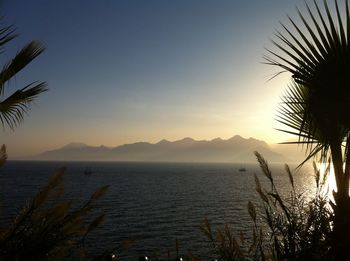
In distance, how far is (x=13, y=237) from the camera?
2990 mm

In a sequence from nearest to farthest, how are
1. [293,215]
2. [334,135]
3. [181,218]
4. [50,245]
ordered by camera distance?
[50,245], [334,135], [293,215], [181,218]

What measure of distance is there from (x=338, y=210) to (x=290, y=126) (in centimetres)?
152

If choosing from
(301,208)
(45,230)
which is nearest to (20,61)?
(45,230)

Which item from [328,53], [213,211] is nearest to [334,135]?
[328,53]

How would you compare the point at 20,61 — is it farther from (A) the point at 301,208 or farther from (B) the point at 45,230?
→ (A) the point at 301,208

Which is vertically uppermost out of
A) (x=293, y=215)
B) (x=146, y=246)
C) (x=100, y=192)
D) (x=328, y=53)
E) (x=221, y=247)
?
(x=328, y=53)

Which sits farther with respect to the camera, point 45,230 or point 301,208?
point 301,208

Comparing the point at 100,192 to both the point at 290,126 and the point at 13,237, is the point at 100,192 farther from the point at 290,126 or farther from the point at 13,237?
the point at 290,126

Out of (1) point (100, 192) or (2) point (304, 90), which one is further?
(2) point (304, 90)

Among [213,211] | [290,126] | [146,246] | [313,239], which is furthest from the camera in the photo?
[213,211]

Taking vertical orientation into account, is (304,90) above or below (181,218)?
above

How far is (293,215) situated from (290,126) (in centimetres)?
129

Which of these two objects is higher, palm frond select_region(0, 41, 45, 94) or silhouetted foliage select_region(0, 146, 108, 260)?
palm frond select_region(0, 41, 45, 94)

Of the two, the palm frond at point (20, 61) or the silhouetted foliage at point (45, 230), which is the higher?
the palm frond at point (20, 61)
